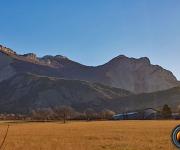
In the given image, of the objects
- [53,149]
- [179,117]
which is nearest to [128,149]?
[53,149]

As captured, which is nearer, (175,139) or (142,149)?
(175,139)

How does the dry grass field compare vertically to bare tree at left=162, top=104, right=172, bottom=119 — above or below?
below

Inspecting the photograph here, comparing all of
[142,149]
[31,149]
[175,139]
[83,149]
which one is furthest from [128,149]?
[175,139]

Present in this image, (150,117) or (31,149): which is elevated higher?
(150,117)

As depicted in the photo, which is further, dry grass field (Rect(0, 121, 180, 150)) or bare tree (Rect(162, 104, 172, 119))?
bare tree (Rect(162, 104, 172, 119))

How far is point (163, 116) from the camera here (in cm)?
19050

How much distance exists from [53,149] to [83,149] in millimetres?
2564

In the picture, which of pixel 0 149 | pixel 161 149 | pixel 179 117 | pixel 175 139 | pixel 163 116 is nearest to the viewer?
pixel 175 139

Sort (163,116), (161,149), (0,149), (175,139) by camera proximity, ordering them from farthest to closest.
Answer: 1. (163,116)
2. (0,149)
3. (161,149)
4. (175,139)

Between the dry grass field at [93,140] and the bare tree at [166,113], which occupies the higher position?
the bare tree at [166,113]

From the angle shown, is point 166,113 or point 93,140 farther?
point 166,113

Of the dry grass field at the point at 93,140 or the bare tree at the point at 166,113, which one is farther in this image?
the bare tree at the point at 166,113

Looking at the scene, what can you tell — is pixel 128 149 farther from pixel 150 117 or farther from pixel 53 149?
pixel 150 117

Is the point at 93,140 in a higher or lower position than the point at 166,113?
lower
